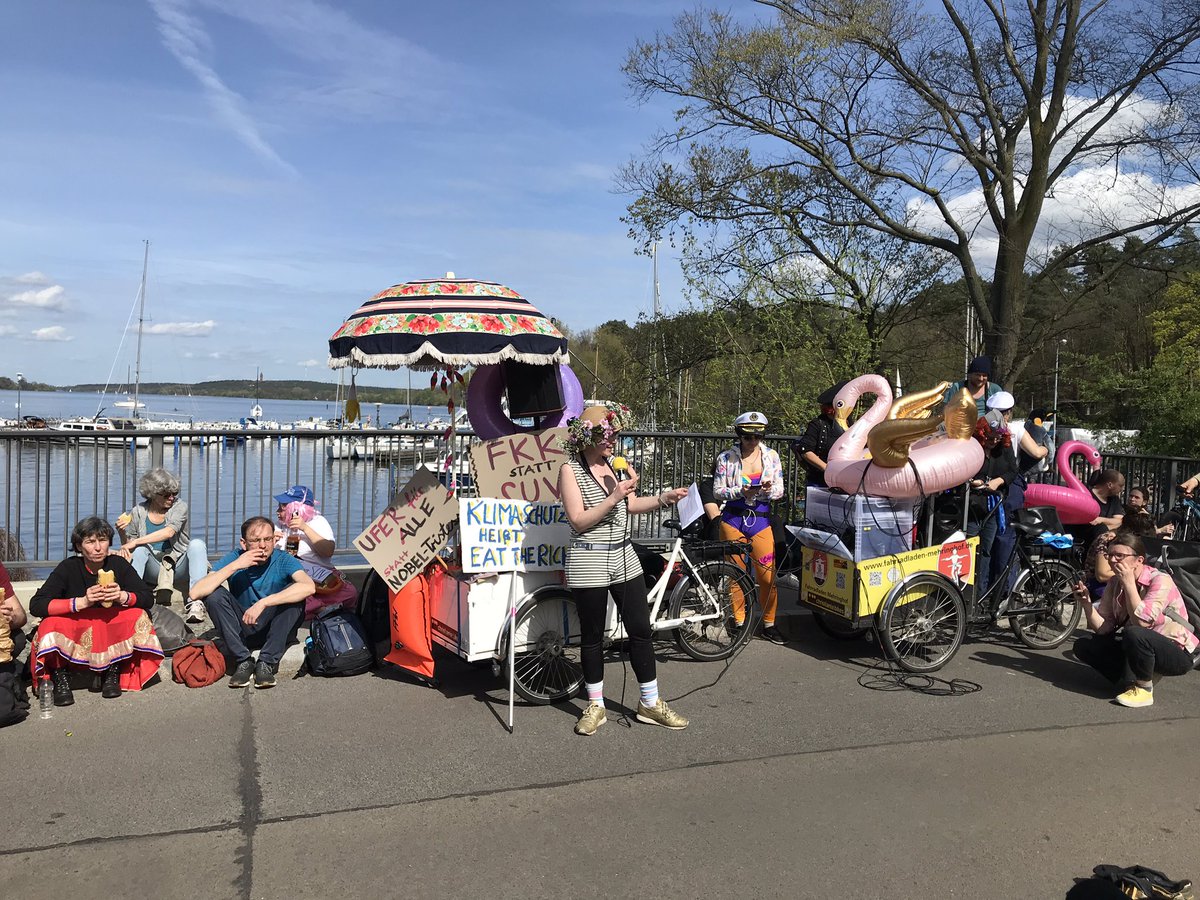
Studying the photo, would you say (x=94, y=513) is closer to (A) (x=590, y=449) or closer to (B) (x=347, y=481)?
(B) (x=347, y=481)

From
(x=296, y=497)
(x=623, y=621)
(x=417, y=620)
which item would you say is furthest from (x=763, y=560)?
(x=296, y=497)

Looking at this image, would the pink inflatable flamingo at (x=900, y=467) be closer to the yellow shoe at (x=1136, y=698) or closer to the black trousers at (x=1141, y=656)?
the black trousers at (x=1141, y=656)

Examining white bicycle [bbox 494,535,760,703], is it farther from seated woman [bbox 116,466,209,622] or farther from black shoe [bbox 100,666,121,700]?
seated woman [bbox 116,466,209,622]

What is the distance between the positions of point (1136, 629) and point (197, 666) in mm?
6259

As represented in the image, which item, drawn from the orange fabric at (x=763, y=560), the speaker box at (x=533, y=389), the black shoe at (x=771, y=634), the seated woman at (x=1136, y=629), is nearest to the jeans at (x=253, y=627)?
the speaker box at (x=533, y=389)

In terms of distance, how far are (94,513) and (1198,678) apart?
344 inches

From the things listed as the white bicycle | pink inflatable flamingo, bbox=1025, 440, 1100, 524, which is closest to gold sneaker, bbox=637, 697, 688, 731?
the white bicycle

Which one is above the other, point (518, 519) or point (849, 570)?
point (518, 519)

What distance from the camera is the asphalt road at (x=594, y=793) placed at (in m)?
3.84

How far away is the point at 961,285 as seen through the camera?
58.2ft

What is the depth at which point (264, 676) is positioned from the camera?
20.1ft

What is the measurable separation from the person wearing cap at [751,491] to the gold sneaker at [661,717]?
1.89 metres

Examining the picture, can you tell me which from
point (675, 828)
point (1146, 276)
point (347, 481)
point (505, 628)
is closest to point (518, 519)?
point (505, 628)

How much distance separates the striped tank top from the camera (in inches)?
215
